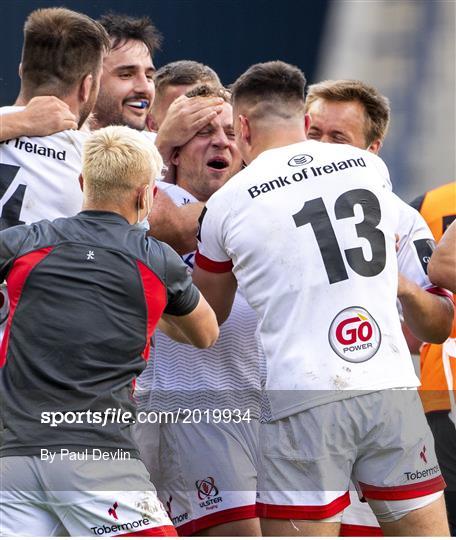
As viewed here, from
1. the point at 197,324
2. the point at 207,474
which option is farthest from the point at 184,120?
the point at 207,474

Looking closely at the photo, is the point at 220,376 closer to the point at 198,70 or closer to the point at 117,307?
the point at 117,307

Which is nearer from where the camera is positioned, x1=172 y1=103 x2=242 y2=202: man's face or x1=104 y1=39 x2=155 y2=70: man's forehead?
x1=172 y1=103 x2=242 y2=202: man's face

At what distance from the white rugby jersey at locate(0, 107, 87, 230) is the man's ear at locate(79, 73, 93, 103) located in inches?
8.1

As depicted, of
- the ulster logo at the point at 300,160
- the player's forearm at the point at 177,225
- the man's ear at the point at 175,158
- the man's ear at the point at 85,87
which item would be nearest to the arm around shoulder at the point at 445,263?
the ulster logo at the point at 300,160

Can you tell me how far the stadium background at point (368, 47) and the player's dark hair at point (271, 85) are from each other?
130 millimetres

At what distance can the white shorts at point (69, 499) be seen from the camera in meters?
3.08

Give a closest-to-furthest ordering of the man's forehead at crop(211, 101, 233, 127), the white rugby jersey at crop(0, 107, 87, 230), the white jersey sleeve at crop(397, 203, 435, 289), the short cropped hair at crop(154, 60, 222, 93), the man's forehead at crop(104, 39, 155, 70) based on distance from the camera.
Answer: the white rugby jersey at crop(0, 107, 87, 230), the white jersey sleeve at crop(397, 203, 435, 289), the man's forehead at crop(211, 101, 233, 127), the short cropped hair at crop(154, 60, 222, 93), the man's forehead at crop(104, 39, 155, 70)

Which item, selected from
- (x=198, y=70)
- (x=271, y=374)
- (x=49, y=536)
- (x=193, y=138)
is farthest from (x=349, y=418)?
(x=198, y=70)

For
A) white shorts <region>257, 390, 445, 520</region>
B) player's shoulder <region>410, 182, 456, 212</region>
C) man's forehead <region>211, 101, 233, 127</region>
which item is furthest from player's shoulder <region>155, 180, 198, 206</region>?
white shorts <region>257, 390, 445, 520</region>

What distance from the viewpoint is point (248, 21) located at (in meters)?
4.53

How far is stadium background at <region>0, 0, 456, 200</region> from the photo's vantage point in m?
3.13

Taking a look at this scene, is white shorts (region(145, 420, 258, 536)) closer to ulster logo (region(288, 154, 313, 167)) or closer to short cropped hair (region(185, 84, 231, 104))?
ulster logo (region(288, 154, 313, 167))

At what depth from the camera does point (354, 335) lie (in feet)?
11.7

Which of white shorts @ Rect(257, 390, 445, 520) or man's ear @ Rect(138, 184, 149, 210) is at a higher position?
man's ear @ Rect(138, 184, 149, 210)
